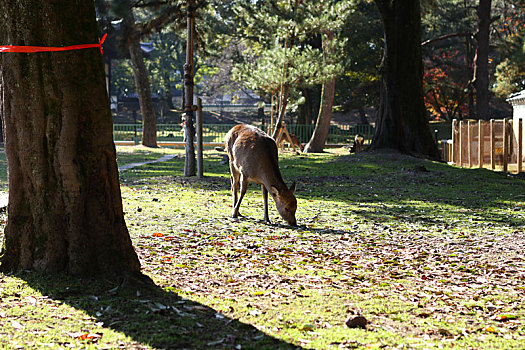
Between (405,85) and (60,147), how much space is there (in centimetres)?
1920

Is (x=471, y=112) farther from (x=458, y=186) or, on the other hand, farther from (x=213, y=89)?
(x=213, y=89)

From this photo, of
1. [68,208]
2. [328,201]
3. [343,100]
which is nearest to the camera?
[68,208]

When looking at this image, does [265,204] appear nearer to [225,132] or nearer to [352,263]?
[352,263]

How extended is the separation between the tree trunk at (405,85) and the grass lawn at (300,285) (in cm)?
1037

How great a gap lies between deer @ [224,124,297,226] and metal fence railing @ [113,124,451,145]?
29303 mm

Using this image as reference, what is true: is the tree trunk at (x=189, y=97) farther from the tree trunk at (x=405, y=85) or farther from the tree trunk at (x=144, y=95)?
the tree trunk at (x=144, y=95)

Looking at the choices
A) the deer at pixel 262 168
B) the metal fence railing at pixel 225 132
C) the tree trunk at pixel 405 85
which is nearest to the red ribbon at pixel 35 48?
the deer at pixel 262 168

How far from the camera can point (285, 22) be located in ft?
88.5

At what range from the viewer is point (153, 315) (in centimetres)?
500

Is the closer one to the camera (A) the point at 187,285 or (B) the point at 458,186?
(A) the point at 187,285

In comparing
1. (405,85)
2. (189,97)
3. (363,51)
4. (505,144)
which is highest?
(363,51)

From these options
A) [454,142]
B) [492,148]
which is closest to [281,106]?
[454,142]

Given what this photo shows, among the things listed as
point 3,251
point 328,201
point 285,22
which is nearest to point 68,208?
point 3,251

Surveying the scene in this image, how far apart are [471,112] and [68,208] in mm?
39460
